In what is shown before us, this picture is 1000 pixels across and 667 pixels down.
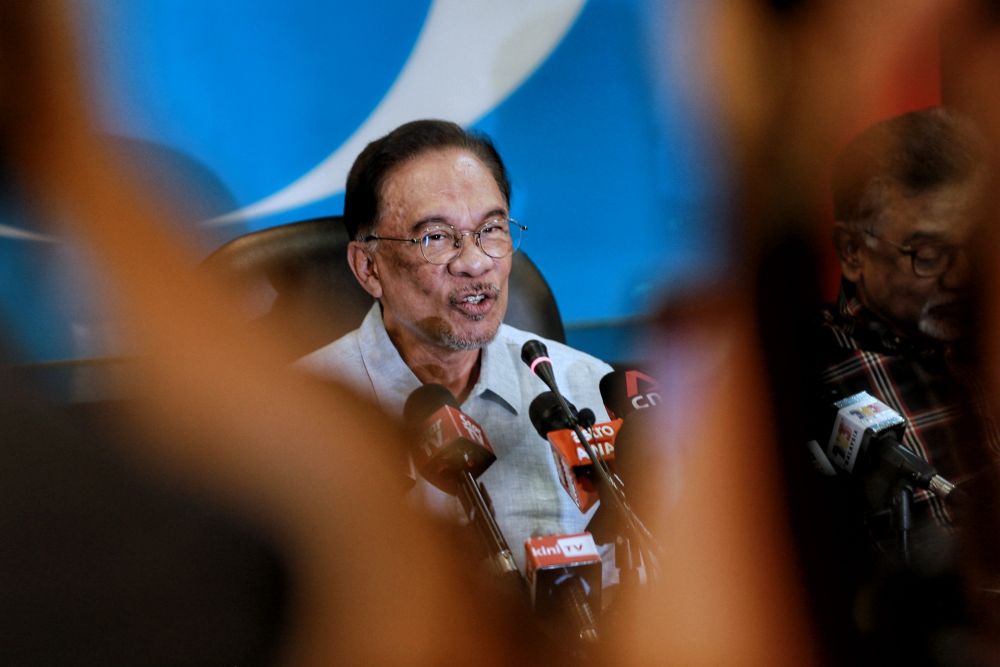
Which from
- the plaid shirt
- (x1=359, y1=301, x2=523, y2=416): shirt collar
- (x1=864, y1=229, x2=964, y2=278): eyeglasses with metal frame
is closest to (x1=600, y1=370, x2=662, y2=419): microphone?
(x1=359, y1=301, x2=523, y2=416): shirt collar

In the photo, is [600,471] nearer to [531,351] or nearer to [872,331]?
[531,351]

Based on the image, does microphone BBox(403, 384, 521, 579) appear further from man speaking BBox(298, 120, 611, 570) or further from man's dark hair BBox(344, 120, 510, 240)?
man's dark hair BBox(344, 120, 510, 240)

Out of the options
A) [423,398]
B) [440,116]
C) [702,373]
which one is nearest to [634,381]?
[702,373]

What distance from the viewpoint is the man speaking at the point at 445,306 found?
84 cm

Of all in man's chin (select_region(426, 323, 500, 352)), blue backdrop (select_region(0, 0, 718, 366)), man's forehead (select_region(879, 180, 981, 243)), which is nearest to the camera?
blue backdrop (select_region(0, 0, 718, 366))

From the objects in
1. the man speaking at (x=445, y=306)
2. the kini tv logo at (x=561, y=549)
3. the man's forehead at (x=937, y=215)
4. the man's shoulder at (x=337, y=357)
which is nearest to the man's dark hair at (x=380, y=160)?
the man speaking at (x=445, y=306)

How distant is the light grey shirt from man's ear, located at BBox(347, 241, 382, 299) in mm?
20

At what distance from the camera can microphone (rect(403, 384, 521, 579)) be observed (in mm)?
849

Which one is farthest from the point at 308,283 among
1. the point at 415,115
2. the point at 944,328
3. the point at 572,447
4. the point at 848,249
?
the point at 944,328

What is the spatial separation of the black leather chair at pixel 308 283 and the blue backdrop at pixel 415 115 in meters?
0.02

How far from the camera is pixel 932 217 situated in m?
0.98

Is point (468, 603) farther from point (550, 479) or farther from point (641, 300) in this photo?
point (641, 300)

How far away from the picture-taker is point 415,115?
0.89m

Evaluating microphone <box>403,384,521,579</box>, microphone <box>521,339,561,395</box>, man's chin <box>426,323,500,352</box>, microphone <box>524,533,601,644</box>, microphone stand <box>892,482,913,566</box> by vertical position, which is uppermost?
man's chin <box>426,323,500,352</box>
